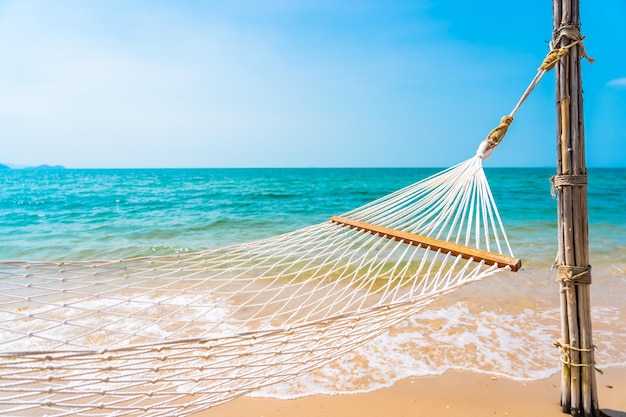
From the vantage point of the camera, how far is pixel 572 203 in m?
1.42

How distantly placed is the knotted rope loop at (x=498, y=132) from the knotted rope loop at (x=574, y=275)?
0.64 m

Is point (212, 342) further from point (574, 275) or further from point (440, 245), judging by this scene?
point (574, 275)

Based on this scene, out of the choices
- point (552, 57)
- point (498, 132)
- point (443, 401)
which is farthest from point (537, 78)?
point (443, 401)

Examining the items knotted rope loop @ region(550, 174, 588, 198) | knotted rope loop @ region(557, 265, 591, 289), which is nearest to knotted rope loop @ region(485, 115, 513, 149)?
knotted rope loop @ region(550, 174, 588, 198)

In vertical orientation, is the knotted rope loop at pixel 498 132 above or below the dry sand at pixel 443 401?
above

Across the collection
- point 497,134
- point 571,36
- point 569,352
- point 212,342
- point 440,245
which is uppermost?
point 571,36

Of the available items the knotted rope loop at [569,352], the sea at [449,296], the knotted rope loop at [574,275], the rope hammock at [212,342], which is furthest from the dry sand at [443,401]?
the knotted rope loop at [574,275]

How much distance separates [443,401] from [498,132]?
4.16 ft

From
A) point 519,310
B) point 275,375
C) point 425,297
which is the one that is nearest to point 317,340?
point 275,375

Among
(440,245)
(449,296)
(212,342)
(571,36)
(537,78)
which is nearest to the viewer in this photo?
(212,342)

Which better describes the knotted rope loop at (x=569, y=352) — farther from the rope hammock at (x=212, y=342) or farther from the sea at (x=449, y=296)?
the sea at (x=449, y=296)

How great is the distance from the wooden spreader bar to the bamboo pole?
0.20 meters

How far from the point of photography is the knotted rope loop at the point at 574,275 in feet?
4.63

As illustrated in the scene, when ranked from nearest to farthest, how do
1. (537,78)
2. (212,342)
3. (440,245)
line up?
(212,342) < (537,78) < (440,245)
